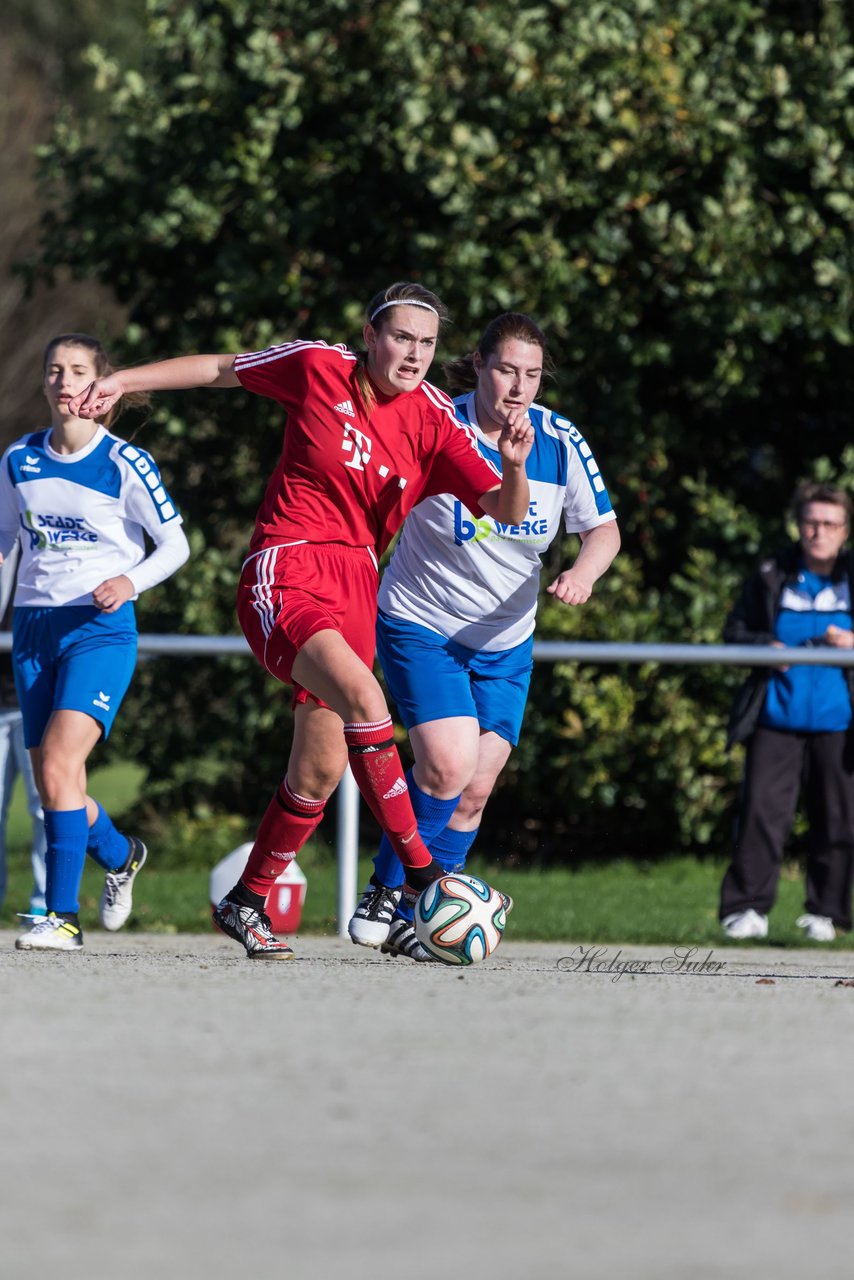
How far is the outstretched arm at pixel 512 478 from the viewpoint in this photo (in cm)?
581

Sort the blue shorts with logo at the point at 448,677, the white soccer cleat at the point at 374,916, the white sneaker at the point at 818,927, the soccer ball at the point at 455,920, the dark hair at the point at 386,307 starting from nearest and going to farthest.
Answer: the soccer ball at the point at 455,920
the dark hair at the point at 386,307
the white soccer cleat at the point at 374,916
the blue shorts with logo at the point at 448,677
the white sneaker at the point at 818,927

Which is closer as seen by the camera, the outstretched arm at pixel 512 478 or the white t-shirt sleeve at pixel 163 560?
the outstretched arm at pixel 512 478

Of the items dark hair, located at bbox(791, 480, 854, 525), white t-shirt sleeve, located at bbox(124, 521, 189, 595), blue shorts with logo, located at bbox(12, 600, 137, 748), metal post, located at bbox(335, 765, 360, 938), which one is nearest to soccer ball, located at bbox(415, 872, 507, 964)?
blue shorts with logo, located at bbox(12, 600, 137, 748)

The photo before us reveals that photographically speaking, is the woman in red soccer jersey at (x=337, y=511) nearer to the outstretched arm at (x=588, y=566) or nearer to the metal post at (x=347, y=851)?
the outstretched arm at (x=588, y=566)

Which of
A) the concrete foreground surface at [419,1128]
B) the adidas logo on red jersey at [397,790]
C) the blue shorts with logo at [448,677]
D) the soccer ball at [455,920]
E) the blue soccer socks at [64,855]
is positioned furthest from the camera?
the blue soccer socks at [64,855]

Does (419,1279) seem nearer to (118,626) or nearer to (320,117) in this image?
(118,626)

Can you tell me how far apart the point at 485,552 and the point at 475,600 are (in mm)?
160

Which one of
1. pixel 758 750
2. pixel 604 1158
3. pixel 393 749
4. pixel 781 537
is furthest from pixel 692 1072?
pixel 781 537

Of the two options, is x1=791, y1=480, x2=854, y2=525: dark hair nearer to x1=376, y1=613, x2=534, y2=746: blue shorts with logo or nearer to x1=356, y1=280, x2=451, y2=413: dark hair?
x1=376, y1=613, x2=534, y2=746: blue shorts with logo

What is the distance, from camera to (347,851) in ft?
28.1

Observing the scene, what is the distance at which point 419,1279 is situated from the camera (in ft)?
8.30

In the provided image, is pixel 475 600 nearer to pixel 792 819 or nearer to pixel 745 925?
pixel 745 925

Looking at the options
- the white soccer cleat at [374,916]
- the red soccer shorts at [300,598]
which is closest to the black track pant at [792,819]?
the white soccer cleat at [374,916]

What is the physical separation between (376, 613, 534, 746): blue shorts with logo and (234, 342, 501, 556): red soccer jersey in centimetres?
48
